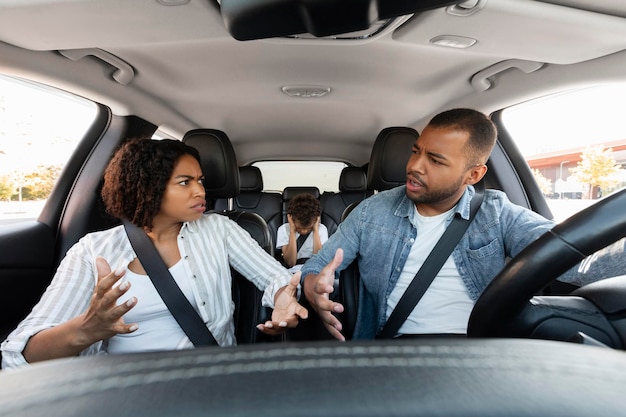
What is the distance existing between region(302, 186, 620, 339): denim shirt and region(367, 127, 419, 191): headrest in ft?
1.73

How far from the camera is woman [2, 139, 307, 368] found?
138cm

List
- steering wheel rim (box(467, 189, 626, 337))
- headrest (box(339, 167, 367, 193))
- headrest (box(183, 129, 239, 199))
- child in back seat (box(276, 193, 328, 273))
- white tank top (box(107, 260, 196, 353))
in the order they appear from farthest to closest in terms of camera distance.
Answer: headrest (box(339, 167, 367, 193))
child in back seat (box(276, 193, 328, 273))
headrest (box(183, 129, 239, 199))
white tank top (box(107, 260, 196, 353))
steering wheel rim (box(467, 189, 626, 337))

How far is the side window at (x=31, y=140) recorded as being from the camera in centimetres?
174

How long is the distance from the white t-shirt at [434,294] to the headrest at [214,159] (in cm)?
118

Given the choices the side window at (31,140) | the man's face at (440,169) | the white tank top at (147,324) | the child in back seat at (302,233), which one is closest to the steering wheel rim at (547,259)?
the man's face at (440,169)

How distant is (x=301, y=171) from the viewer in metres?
5.27

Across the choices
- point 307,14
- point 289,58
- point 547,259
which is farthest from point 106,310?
point 289,58

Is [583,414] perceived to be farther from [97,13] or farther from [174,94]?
[174,94]

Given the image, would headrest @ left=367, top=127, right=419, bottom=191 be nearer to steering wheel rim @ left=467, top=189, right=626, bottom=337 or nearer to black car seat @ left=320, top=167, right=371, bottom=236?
steering wheel rim @ left=467, top=189, right=626, bottom=337

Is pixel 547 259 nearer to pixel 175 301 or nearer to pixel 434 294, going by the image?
pixel 434 294

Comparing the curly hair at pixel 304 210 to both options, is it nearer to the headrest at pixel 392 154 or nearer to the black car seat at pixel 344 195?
the black car seat at pixel 344 195

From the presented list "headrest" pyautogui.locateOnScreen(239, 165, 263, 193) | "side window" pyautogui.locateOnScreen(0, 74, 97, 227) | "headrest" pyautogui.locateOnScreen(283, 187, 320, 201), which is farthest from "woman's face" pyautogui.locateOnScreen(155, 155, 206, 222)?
"headrest" pyautogui.locateOnScreen(283, 187, 320, 201)

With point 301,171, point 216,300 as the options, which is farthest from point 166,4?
point 301,171

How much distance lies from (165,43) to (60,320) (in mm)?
1302
